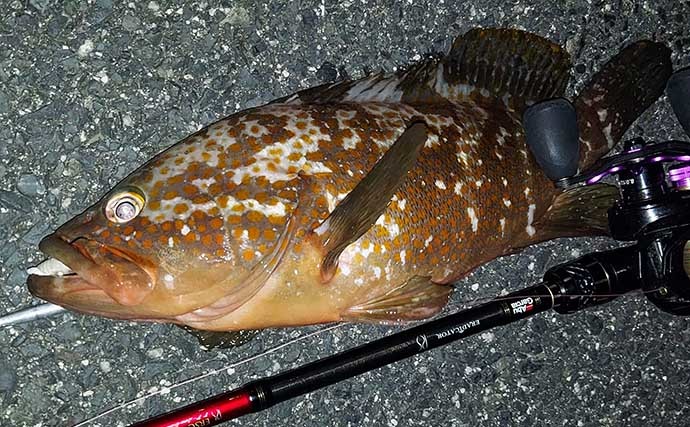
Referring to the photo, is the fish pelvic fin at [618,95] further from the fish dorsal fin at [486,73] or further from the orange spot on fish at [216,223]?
the orange spot on fish at [216,223]

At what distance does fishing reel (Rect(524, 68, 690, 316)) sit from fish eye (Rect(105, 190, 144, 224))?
41.0 inches

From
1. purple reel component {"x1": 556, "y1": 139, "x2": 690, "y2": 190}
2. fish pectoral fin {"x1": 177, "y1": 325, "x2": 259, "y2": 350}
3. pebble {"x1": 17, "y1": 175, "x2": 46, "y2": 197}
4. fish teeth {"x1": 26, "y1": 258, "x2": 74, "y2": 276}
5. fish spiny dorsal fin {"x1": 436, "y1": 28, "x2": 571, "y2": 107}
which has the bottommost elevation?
fish pectoral fin {"x1": 177, "y1": 325, "x2": 259, "y2": 350}

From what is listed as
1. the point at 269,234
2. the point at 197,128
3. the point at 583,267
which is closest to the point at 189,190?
the point at 269,234

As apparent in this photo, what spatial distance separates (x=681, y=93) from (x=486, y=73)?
522 mm

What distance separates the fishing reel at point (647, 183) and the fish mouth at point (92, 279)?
1.09m

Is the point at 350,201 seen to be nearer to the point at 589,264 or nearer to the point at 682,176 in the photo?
the point at 589,264

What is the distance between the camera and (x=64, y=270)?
1.54 metres

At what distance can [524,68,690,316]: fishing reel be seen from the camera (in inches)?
71.9

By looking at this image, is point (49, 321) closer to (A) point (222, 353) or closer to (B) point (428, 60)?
(A) point (222, 353)

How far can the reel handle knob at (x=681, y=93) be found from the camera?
6.08 ft

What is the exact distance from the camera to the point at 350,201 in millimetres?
1530

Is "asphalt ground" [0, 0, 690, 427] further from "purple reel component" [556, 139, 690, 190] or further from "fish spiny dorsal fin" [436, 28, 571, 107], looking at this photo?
"purple reel component" [556, 139, 690, 190]

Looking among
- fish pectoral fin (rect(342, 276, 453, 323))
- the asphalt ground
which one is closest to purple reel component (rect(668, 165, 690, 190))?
the asphalt ground

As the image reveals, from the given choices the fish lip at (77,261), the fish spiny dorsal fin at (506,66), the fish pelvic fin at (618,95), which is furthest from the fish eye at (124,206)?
the fish pelvic fin at (618,95)
